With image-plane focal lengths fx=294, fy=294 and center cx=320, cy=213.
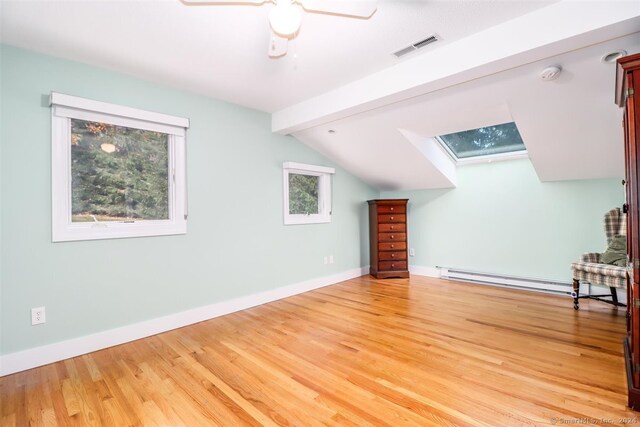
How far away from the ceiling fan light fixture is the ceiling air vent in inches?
48.5

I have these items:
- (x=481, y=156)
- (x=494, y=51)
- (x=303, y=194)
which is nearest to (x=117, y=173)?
A: (x=303, y=194)

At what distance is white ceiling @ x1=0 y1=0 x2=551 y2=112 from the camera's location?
1.79 meters

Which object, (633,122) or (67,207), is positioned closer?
(633,122)

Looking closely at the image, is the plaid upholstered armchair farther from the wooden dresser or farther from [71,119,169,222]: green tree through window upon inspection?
[71,119,169,222]: green tree through window

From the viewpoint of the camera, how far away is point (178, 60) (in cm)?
237

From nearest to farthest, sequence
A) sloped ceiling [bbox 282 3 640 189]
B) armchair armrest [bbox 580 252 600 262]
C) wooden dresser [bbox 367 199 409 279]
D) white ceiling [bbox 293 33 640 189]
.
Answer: sloped ceiling [bbox 282 3 640 189] → white ceiling [bbox 293 33 640 189] → armchair armrest [bbox 580 252 600 262] → wooden dresser [bbox 367 199 409 279]

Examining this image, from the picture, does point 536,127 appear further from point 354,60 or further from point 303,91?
point 303,91

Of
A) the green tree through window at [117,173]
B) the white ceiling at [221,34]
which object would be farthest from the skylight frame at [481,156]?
the green tree through window at [117,173]

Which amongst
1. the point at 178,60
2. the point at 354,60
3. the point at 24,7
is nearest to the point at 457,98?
the point at 354,60

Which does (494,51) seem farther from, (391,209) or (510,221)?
(391,209)

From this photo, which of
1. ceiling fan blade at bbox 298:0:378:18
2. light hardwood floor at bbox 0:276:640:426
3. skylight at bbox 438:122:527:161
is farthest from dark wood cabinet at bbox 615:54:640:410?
skylight at bbox 438:122:527:161

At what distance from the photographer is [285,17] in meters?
1.33

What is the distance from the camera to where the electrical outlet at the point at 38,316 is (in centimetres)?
212

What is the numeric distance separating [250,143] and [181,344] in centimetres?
219
